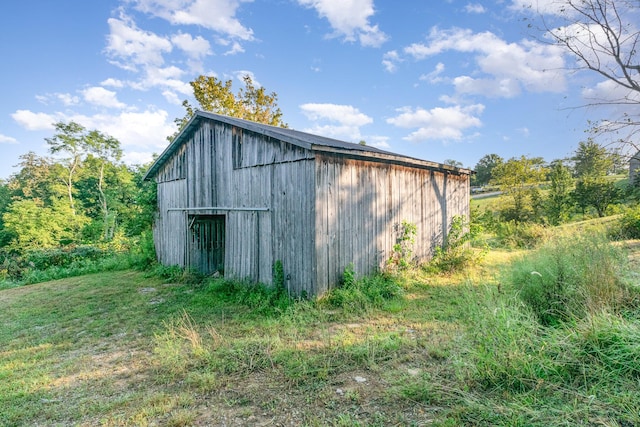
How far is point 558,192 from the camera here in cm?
1645

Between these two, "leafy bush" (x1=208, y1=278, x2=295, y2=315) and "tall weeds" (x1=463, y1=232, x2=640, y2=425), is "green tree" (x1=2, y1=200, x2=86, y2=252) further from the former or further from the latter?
"tall weeds" (x1=463, y1=232, x2=640, y2=425)

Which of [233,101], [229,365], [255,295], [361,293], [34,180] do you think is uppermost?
[233,101]

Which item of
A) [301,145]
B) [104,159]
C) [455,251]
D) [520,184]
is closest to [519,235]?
[520,184]

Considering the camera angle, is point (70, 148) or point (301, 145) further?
point (70, 148)

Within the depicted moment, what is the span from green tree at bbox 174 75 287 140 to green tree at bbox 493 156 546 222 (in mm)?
16005

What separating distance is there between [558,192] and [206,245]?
62.5 ft

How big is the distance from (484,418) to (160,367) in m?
3.69

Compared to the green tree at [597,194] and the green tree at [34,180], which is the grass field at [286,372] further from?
the green tree at [34,180]

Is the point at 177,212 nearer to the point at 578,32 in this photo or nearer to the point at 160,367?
the point at 160,367

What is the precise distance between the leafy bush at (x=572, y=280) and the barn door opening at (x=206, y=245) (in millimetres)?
7982

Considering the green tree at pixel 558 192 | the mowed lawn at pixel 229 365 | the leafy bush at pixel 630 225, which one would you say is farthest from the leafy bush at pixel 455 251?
the green tree at pixel 558 192

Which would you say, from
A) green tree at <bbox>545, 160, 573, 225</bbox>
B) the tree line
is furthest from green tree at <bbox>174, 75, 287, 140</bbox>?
green tree at <bbox>545, 160, 573, 225</bbox>

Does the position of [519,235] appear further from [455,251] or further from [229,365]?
[229,365]

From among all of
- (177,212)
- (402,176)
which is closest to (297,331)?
(402,176)
